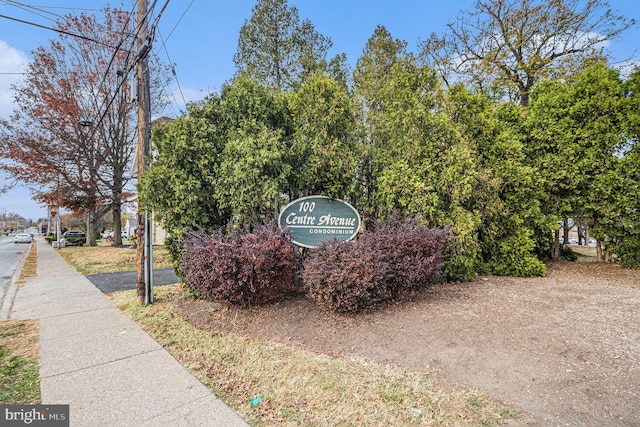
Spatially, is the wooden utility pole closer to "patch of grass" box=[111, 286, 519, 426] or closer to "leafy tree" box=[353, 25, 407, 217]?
"patch of grass" box=[111, 286, 519, 426]

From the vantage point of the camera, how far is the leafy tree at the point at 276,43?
1478 centimetres

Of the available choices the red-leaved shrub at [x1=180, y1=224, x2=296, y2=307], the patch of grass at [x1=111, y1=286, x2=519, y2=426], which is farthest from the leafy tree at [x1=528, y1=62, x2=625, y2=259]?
the patch of grass at [x1=111, y1=286, x2=519, y2=426]

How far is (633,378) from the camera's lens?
9.14 feet

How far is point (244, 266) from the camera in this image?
4473mm

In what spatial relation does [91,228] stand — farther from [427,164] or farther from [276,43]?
[427,164]

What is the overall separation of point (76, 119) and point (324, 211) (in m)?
18.0

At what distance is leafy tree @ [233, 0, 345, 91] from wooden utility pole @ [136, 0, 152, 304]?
895 cm

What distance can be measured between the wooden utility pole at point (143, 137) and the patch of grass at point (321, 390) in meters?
2.48

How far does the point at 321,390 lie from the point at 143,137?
531 centimetres

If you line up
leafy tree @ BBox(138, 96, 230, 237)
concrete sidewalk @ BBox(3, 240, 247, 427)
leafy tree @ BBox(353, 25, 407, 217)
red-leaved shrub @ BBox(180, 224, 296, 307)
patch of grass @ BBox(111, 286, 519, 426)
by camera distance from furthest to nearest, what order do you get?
leafy tree @ BBox(353, 25, 407, 217), leafy tree @ BBox(138, 96, 230, 237), red-leaved shrub @ BBox(180, 224, 296, 307), concrete sidewalk @ BBox(3, 240, 247, 427), patch of grass @ BBox(111, 286, 519, 426)

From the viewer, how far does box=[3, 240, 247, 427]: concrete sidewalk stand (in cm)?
256

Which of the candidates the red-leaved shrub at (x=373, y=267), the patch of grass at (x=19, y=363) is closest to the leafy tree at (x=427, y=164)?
the red-leaved shrub at (x=373, y=267)

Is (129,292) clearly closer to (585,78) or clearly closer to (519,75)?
(585,78)

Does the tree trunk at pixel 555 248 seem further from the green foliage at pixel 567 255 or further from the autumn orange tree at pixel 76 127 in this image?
the autumn orange tree at pixel 76 127
